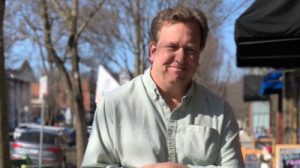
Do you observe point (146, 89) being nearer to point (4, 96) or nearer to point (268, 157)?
point (4, 96)

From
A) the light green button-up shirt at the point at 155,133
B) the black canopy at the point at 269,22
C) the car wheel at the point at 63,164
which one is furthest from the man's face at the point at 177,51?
the car wheel at the point at 63,164

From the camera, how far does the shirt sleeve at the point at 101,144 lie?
2.68 meters

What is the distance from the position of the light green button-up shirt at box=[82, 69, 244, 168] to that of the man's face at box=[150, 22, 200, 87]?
0.11m

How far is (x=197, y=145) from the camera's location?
2.70 m

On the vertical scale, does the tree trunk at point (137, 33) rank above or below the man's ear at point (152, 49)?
above

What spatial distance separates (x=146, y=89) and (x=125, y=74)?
75.9 ft

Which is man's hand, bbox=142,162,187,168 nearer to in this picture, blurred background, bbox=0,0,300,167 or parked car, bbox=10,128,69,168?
blurred background, bbox=0,0,300,167

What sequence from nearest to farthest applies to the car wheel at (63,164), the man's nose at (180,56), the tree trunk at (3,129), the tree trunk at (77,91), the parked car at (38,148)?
the man's nose at (180,56)
the tree trunk at (3,129)
the tree trunk at (77,91)
the parked car at (38,148)
the car wheel at (63,164)

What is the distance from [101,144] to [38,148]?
19157 mm

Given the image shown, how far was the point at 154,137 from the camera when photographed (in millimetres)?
2697

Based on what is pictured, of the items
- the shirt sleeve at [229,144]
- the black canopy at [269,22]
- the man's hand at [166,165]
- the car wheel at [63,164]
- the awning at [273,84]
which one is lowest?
the car wheel at [63,164]

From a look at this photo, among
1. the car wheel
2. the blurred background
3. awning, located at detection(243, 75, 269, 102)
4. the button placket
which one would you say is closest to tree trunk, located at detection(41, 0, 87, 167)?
the blurred background

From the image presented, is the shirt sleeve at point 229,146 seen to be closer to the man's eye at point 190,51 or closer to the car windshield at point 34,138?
the man's eye at point 190,51

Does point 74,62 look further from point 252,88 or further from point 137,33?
point 252,88
